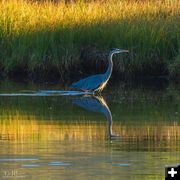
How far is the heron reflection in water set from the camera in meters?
12.5

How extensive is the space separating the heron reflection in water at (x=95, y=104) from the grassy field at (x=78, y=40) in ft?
8.45

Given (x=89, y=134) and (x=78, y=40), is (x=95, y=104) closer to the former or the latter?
(x=89, y=134)

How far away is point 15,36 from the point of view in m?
18.6

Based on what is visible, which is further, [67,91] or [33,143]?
[67,91]

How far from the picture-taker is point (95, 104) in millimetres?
13922

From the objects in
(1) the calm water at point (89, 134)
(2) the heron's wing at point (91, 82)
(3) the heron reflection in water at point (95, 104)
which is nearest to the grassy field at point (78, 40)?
(2) the heron's wing at point (91, 82)

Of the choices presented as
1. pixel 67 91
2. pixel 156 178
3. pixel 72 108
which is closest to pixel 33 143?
pixel 156 178

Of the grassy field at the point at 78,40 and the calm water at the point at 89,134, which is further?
the grassy field at the point at 78,40

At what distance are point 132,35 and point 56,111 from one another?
5621 mm

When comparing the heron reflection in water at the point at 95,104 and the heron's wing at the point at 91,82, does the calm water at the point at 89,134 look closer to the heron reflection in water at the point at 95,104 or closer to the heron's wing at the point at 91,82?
the heron reflection in water at the point at 95,104

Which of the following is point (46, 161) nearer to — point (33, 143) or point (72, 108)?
point (33, 143)

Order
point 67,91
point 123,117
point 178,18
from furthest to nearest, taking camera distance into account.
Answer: point 178,18 → point 67,91 → point 123,117

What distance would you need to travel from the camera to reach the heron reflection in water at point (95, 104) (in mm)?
12461

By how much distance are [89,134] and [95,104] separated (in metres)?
3.54
